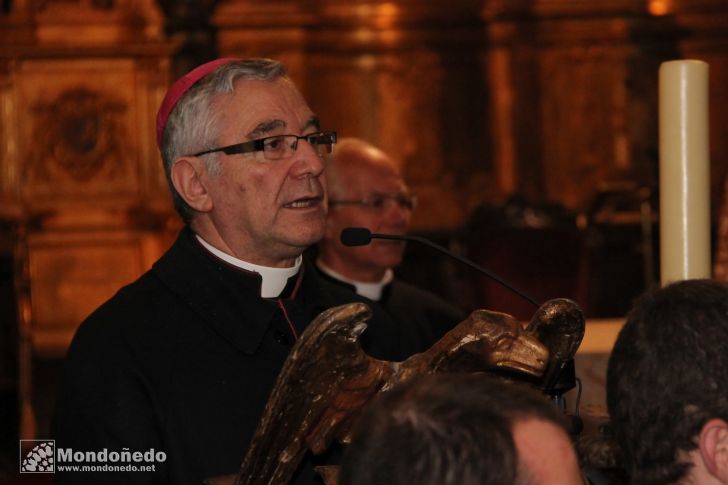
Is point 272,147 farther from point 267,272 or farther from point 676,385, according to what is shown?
point 676,385

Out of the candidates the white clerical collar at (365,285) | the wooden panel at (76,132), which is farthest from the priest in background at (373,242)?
the wooden panel at (76,132)

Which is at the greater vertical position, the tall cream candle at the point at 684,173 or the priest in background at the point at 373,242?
the tall cream candle at the point at 684,173

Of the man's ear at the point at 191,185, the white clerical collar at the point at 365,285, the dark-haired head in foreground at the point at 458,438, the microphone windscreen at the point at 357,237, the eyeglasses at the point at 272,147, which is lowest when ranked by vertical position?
the white clerical collar at the point at 365,285

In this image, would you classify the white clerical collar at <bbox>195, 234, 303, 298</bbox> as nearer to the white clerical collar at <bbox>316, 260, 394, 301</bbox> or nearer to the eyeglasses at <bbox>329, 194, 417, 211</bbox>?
the white clerical collar at <bbox>316, 260, 394, 301</bbox>

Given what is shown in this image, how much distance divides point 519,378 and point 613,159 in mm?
7322

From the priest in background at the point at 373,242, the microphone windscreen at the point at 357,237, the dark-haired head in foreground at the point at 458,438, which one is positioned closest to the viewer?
the dark-haired head in foreground at the point at 458,438

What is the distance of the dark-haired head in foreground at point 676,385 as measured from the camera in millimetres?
1704

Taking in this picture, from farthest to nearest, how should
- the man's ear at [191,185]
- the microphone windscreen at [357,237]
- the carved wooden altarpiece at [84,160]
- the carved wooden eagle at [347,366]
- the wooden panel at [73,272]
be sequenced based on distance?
the carved wooden altarpiece at [84,160] → the wooden panel at [73,272] → the man's ear at [191,185] → the microphone windscreen at [357,237] → the carved wooden eagle at [347,366]

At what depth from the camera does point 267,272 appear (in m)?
2.48

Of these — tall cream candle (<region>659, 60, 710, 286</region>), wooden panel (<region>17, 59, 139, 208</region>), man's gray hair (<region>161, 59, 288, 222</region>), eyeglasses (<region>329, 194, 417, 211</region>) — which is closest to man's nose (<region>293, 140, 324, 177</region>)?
man's gray hair (<region>161, 59, 288, 222</region>)

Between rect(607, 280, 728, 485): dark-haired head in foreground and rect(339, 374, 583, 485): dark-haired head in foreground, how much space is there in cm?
53

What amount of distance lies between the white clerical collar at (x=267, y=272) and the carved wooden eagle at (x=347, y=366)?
68cm

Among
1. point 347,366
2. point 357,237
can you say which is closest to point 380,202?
point 357,237

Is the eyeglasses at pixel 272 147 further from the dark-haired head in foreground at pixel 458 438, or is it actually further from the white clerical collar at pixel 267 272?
the dark-haired head in foreground at pixel 458 438
